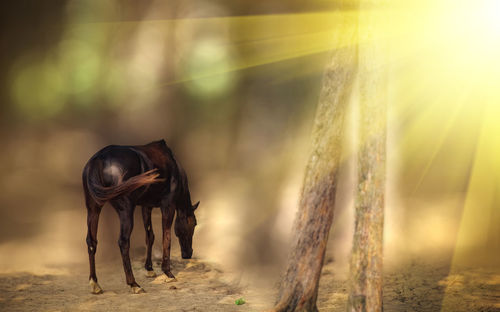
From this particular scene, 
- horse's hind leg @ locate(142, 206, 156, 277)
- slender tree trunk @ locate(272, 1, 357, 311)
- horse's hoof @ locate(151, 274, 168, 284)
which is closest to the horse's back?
horse's hind leg @ locate(142, 206, 156, 277)

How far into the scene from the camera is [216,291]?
7598 millimetres

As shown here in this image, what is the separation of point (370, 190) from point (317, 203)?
626mm

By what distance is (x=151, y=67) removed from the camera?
9.48m

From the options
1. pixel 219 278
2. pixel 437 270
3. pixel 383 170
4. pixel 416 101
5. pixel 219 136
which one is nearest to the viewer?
pixel 383 170

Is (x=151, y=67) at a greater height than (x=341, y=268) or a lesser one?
greater

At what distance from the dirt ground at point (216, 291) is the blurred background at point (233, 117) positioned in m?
0.47

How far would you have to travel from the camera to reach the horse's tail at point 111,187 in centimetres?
671

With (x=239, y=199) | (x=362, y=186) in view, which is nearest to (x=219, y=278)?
(x=239, y=199)

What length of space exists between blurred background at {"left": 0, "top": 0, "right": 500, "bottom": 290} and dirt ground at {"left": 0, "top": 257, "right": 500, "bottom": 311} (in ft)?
1.53

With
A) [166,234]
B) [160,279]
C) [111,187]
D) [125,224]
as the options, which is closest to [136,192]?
[125,224]

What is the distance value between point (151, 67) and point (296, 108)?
268 centimetres

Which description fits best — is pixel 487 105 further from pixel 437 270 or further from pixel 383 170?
pixel 383 170

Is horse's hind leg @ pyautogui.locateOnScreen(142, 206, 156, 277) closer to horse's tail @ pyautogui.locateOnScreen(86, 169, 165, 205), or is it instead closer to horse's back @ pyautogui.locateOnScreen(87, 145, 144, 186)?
horse's back @ pyautogui.locateOnScreen(87, 145, 144, 186)

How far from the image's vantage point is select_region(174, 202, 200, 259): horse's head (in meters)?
8.54
